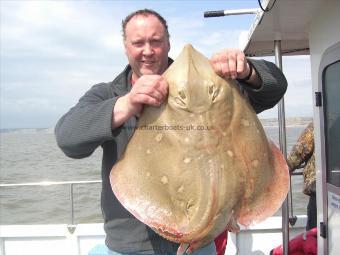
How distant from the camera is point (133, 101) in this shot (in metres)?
2.21

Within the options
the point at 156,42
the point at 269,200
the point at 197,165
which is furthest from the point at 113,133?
the point at 269,200

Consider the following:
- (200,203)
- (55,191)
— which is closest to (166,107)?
(200,203)

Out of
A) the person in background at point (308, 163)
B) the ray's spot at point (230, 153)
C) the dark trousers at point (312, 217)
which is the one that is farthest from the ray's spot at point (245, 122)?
the dark trousers at point (312, 217)

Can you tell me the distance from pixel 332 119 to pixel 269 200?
190 cm

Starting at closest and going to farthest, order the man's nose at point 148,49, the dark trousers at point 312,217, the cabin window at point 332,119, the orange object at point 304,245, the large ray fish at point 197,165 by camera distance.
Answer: the large ray fish at point 197,165
the man's nose at point 148,49
the cabin window at point 332,119
the orange object at point 304,245
the dark trousers at point 312,217

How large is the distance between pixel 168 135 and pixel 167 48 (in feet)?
2.25

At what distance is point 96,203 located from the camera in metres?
11.5

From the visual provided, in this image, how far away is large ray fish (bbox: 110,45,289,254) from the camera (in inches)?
83.7

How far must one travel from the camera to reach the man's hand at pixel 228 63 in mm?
2195

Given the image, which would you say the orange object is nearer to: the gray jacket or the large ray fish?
the gray jacket

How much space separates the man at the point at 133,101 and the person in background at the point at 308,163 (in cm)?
299

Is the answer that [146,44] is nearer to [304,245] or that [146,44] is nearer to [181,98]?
[181,98]

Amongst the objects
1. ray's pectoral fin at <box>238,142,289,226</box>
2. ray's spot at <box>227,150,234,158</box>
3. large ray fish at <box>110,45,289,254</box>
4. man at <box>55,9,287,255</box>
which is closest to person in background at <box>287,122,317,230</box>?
man at <box>55,9,287,255</box>

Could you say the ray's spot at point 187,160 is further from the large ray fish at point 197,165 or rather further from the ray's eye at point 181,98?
the ray's eye at point 181,98
